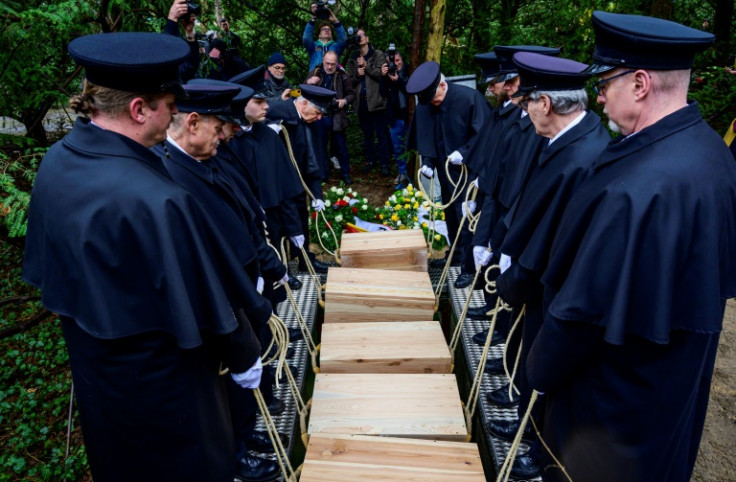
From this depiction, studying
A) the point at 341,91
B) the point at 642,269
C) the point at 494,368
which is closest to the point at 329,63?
the point at 341,91

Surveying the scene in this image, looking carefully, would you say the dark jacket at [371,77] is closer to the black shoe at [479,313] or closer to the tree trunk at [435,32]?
the tree trunk at [435,32]

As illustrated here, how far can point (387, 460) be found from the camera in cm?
284

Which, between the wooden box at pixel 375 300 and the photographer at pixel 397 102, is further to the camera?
the photographer at pixel 397 102

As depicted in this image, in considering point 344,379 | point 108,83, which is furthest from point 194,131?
point 344,379

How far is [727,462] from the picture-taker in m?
3.59

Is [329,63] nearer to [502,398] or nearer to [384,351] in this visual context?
[384,351]

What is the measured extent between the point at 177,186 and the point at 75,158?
38 cm

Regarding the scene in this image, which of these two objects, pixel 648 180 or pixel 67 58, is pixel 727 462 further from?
pixel 67 58

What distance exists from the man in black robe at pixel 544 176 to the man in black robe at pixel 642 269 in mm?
581

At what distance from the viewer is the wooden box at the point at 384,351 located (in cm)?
387

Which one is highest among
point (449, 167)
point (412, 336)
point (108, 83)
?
point (108, 83)

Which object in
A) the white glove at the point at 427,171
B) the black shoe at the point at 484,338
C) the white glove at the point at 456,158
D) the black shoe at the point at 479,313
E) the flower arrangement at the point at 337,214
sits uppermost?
the white glove at the point at 456,158

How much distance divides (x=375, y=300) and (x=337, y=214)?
2.92 metres

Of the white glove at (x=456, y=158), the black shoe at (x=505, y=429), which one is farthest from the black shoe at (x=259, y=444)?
the white glove at (x=456, y=158)
